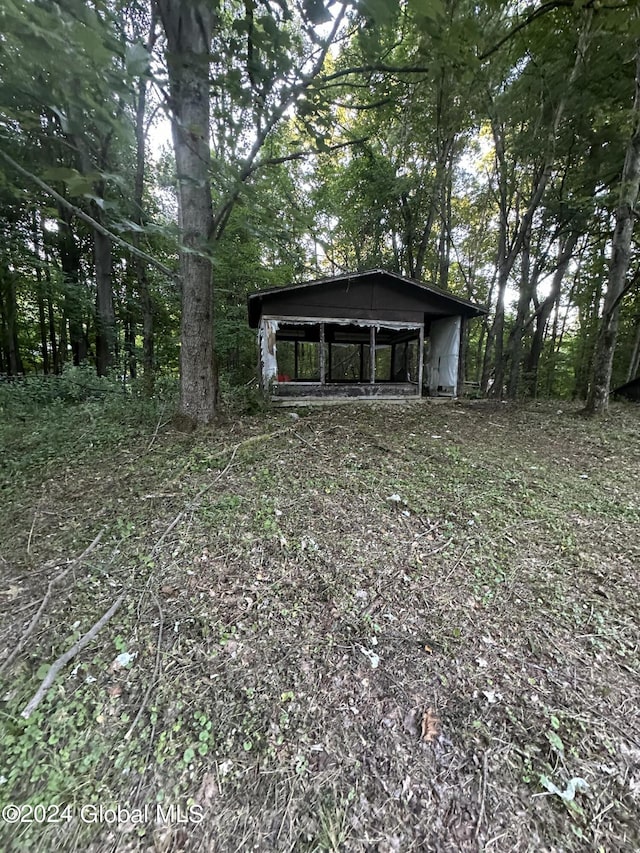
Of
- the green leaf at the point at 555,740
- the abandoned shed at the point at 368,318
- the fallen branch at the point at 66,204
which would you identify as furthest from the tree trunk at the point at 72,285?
the green leaf at the point at 555,740

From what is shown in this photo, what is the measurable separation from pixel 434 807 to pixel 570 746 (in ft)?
2.15

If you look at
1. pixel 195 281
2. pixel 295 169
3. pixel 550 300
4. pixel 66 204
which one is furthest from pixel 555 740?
pixel 295 169

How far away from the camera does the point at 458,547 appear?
2.62 meters

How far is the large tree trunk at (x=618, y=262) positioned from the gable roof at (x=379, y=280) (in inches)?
121

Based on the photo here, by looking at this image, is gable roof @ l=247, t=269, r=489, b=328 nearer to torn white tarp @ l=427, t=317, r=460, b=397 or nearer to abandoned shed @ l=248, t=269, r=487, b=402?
abandoned shed @ l=248, t=269, r=487, b=402

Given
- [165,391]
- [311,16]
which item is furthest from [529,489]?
[165,391]

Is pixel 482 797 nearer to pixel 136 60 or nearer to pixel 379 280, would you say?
pixel 136 60

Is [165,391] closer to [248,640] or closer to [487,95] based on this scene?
[248,640]

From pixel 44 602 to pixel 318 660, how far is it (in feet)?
5.36

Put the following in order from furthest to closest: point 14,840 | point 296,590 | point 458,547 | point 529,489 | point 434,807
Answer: point 529,489 → point 458,547 → point 296,590 → point 434,807 → point 14,840

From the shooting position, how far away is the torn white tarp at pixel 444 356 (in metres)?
9.41

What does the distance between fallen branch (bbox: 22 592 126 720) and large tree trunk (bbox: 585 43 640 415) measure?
7.87m

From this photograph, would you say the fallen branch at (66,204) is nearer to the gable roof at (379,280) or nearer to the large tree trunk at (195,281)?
the large tree trunk at (195,281)

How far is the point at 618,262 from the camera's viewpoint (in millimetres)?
6012
